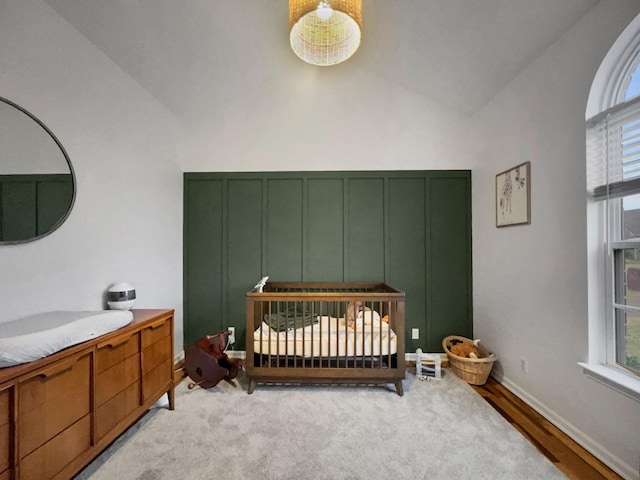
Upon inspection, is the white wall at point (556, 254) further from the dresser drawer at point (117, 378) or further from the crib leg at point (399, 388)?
the dresser drawer at point (117, 378)

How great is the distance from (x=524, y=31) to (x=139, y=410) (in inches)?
137

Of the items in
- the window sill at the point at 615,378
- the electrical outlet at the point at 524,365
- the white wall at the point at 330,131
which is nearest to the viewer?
the window sill at the point at 615,378

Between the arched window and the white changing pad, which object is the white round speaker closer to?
the white changing pad

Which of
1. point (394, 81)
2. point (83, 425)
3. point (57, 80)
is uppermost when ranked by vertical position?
point (394, 81)

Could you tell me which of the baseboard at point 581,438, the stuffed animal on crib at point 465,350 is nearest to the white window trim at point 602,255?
the baseboard at point 581,438

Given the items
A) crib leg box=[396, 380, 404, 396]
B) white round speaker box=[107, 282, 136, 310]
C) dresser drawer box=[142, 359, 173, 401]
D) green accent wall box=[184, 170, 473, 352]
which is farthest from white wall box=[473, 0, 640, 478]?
white round speaker box=[107, 282, 136, 310]

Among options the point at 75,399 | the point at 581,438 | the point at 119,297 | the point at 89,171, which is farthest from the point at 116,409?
the point at 581,438

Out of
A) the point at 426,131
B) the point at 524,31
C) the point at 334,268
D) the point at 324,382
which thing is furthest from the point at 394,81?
the point at 324,382

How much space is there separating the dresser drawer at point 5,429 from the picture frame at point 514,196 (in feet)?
10.00

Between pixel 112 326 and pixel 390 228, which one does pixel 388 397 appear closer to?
pixel 390 228

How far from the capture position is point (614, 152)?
5.10 feet

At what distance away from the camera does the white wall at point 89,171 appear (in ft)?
4.87

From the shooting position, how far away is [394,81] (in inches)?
110

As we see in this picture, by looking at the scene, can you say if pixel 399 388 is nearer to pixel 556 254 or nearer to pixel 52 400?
pixel 556 254
